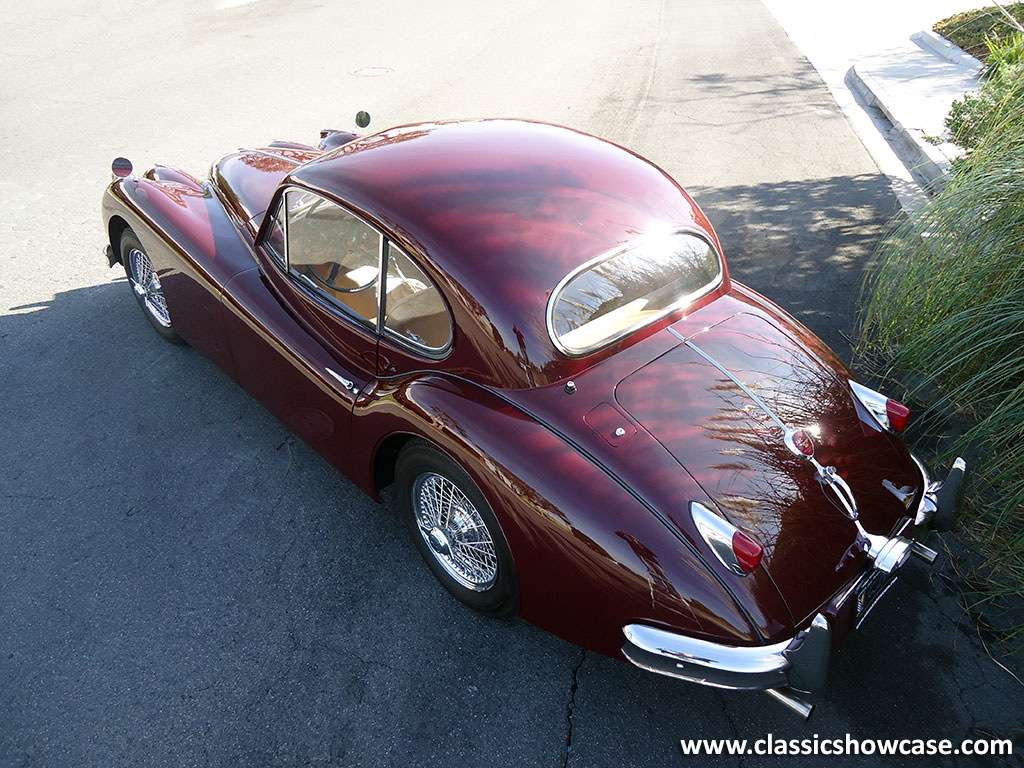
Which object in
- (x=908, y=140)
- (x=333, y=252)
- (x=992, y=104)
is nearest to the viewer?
(x=333, y=252)

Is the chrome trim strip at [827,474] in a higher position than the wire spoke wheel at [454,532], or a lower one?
higher

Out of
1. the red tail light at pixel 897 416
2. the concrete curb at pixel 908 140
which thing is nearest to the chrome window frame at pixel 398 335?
the red tail light at pixel 897 416

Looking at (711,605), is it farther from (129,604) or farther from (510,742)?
(129,604)

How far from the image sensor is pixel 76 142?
25.0 feet

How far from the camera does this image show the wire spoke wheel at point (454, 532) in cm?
301

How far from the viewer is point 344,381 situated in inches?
130

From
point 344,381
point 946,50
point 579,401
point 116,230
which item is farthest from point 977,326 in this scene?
point 946,50

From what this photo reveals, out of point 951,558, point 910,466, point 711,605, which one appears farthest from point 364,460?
point 951,558

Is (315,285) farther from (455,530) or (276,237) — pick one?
(455,530)

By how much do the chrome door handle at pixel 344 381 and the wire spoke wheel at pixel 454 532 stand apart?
0.50 metres

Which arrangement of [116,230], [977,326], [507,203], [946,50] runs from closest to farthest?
[507,203], [977,326], [116,230], [946,50]

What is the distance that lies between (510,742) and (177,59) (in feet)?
35.8

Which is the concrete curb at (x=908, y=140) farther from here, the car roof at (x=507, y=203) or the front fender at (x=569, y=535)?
the front fender at (x=569, y=535)

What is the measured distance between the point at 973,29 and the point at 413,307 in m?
12.5
